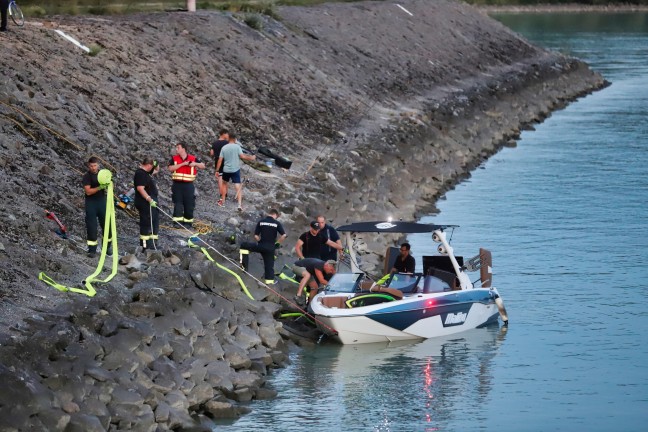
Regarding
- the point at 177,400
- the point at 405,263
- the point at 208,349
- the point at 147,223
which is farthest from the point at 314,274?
the point at 177,400

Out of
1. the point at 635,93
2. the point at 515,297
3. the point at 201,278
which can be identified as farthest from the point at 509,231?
the point at 635,93

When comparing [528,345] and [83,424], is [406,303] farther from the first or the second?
[83,424]

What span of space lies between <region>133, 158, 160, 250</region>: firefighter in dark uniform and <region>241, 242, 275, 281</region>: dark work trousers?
5.81 feet

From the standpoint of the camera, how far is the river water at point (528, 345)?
2114 cm

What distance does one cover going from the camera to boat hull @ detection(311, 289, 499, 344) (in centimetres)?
2408

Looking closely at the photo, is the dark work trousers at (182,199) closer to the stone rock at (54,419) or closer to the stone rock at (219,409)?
the stone rock at (219,409)

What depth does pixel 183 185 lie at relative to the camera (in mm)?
27375

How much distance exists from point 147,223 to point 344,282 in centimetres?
392

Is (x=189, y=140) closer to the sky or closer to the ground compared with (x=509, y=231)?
closer to the sky

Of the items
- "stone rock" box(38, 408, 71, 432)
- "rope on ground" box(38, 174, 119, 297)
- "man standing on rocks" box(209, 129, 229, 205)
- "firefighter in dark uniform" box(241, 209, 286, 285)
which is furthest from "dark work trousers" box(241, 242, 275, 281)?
"stone rock" box(38, 408, 71, 432)

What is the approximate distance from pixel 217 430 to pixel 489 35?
209ft

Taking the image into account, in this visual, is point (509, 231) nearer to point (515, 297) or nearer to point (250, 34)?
point (515, 297)

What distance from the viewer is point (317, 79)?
5122cm

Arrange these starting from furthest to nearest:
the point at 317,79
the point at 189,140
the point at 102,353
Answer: the point at 317,79 < the point at 189,140 < the point at 102,353
